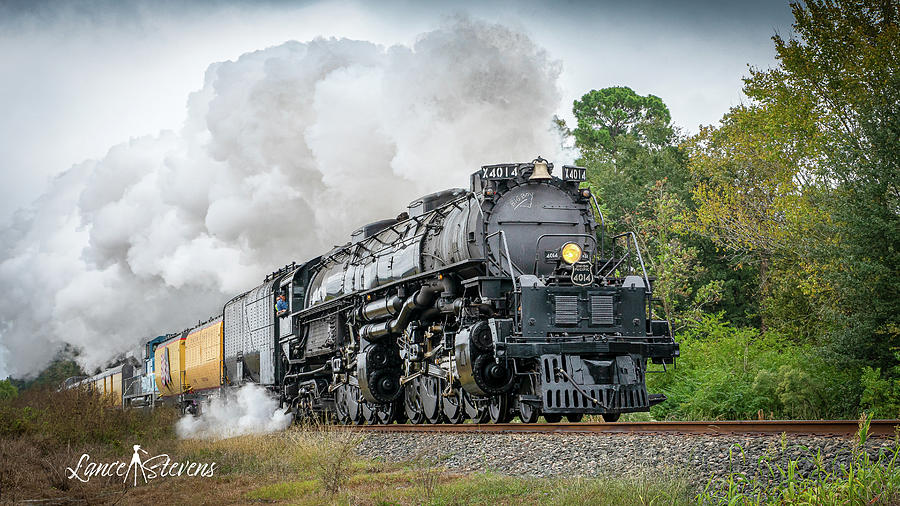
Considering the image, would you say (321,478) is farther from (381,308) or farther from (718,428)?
(381,308)

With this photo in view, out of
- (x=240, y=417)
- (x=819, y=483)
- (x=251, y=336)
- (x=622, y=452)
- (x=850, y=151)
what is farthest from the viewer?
(x=251, y=336)

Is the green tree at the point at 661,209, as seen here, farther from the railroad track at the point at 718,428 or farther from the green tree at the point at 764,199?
the railroad track at the point at 718,428

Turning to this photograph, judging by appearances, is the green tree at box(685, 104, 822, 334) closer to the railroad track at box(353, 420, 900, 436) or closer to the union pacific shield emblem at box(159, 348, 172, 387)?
the railroad track at box(353, 420, 900, 436)

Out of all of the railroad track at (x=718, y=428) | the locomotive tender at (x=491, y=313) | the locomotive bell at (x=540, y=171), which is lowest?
the railroad track at (x=718, y=428)

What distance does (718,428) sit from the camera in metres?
9.68

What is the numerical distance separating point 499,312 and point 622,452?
4041mm

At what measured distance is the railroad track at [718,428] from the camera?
8422 mm

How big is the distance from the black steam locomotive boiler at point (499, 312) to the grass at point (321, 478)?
6.86ft

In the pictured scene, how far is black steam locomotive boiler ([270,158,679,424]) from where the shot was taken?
11336mm

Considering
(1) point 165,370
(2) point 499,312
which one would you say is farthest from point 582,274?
(1) point 165,370

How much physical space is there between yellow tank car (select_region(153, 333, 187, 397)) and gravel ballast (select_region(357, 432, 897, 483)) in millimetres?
18886
